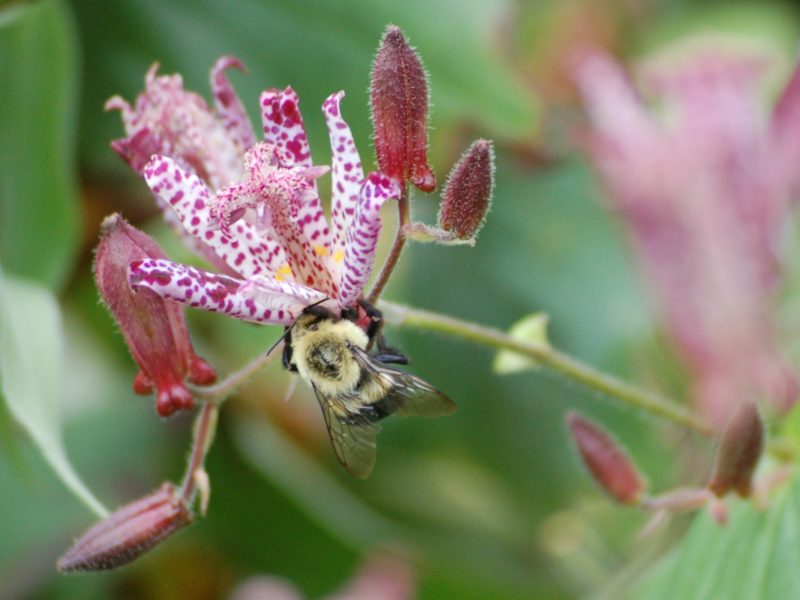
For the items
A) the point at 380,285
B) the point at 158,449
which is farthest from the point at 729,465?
the point at 158,449

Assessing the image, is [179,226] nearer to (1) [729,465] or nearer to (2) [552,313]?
(1) [729,465]

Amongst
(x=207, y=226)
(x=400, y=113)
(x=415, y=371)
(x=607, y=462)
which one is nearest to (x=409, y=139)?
(x=400, y=113)

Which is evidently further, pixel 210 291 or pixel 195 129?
pixel 195 129

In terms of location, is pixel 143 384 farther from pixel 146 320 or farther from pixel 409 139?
pixel 409 139

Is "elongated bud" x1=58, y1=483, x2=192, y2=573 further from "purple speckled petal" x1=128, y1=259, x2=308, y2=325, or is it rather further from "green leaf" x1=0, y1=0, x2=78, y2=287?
"green leaf" x1=0, y1=0, x2=78, y2=287

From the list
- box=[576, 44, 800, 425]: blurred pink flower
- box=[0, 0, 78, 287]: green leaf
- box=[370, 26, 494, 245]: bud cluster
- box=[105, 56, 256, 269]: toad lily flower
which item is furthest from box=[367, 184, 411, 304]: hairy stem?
box=[576, 44, 800, 425]: blurred pink flower

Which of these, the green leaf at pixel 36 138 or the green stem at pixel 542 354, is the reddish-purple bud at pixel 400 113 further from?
the green leaf at pixel 36 138
